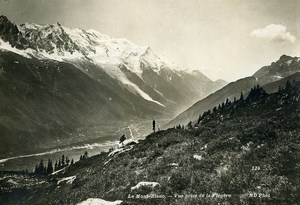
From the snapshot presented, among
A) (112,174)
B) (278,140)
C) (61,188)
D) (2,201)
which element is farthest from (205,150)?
(2,201)

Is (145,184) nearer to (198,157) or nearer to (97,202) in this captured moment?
(97,202)

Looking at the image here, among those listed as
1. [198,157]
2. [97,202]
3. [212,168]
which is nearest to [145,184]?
[97,202]

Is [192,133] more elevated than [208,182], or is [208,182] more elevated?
[192,133]

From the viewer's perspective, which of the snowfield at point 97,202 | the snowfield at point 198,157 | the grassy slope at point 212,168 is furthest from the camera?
the snowfield at point 198,157

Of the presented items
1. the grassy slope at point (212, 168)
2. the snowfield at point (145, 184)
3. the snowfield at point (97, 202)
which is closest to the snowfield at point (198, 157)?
the grassy slope at point (212, 168)

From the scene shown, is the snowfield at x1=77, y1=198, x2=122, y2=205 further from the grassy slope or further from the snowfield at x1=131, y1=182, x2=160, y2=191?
the snowfield at x1=131, y1=182, x2=160, y2=191

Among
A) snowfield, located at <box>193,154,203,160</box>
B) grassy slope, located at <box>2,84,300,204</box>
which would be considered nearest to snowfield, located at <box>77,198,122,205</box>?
grassy slope, located at <box>2,84,300,204</box>

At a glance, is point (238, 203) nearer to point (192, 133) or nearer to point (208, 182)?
point (208, 182)

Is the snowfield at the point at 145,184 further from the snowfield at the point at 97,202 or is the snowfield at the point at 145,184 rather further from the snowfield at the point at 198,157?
the snowfield at the point at 198,157
